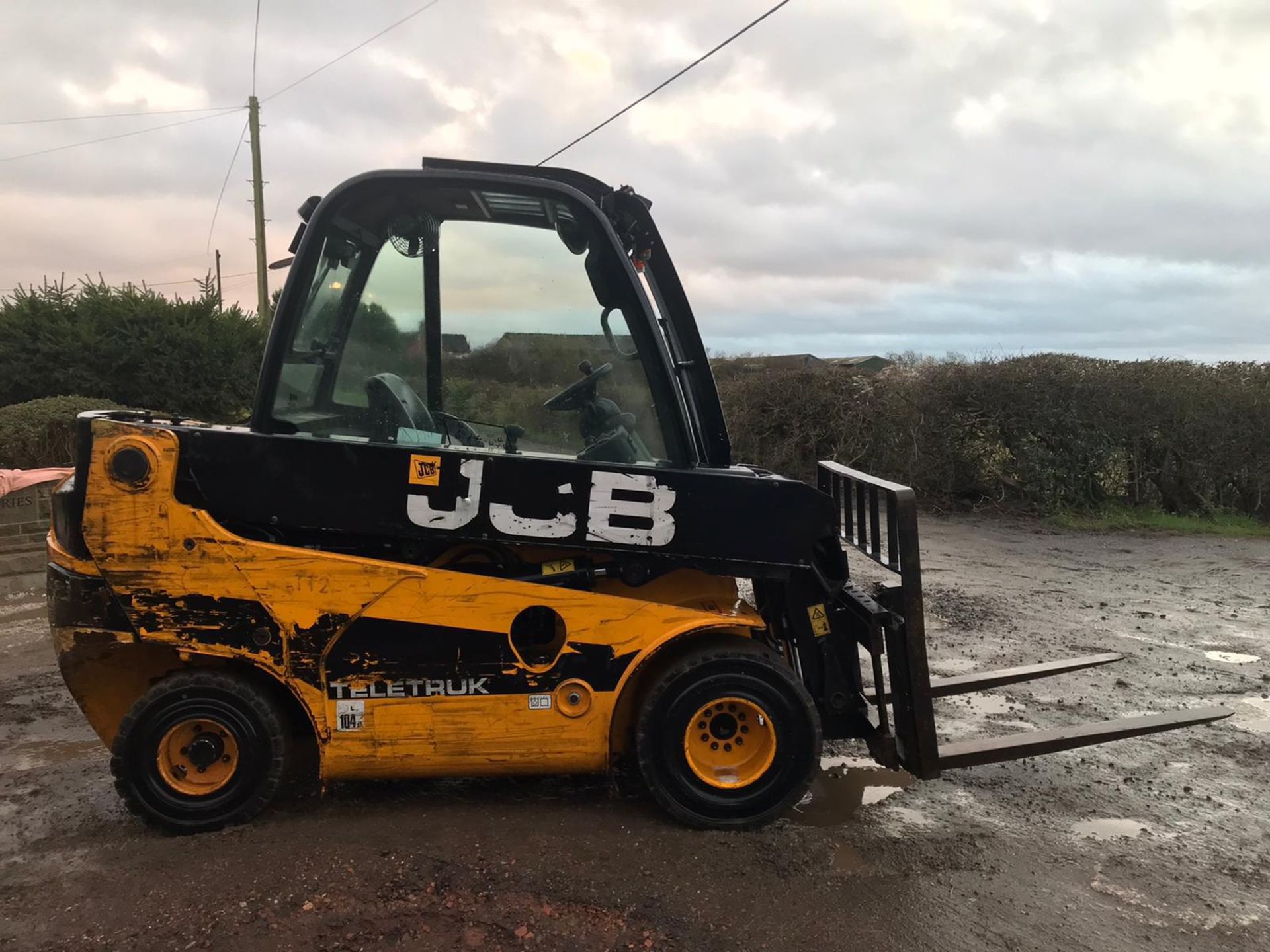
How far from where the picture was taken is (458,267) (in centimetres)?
349

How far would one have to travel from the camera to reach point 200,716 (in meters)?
3.26

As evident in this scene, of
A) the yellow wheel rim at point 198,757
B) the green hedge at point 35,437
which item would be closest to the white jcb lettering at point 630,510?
the yellow wheel rim at point 198,757

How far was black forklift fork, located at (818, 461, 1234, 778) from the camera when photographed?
3.36 meters

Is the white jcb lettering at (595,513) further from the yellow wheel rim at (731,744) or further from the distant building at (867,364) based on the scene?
the distant building at (867,364)

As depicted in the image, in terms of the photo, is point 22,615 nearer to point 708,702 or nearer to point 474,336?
point 474,336

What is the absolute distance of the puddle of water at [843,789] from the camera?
3.55m

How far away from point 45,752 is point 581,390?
3.31m

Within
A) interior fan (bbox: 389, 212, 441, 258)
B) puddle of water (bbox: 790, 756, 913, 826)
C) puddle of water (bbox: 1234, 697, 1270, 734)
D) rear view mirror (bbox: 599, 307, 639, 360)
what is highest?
interior fan (bbox: 389, 212, 441, 258)

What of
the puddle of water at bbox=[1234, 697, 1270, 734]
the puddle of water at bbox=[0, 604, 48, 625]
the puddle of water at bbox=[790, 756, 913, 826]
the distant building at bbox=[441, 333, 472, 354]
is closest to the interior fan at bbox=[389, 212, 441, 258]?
the distant building at bbox=[441, 333, 472, 354]

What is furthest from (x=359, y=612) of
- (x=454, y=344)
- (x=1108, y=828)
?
(x=1108, y=828)

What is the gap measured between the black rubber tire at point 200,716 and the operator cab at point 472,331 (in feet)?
3.45

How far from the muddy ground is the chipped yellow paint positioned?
315mm

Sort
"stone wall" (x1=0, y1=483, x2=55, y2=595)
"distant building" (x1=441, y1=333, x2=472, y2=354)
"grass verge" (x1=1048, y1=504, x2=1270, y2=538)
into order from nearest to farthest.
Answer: "distant building" (x1=441, y1=333, x2=472, y2=354) < "stone wall" (x1=0, y1=483, x2=55, y2=595) < "grass verge" (x1=1048, y1=504, x2=1270, y2=538)

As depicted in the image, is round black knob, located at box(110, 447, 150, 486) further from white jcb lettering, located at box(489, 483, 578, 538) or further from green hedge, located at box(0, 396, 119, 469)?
green hedge, located at box(0, 396, 119, 469)
